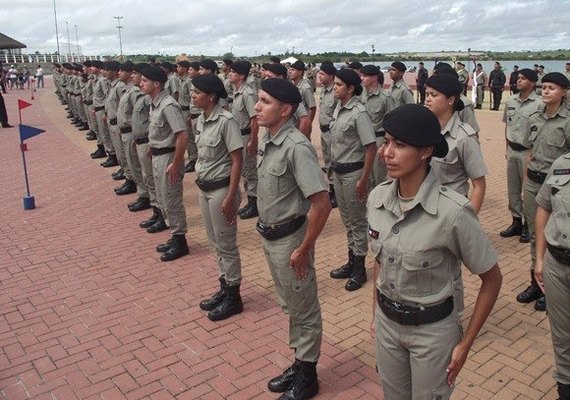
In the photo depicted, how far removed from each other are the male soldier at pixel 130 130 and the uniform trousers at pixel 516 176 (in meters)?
5.12

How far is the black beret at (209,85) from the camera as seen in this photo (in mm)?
4500

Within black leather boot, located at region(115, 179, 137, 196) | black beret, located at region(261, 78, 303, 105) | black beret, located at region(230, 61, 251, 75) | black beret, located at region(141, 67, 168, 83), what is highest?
black beret, located at region(230, 61, 251, 75)

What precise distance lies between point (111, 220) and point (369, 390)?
17.5ft

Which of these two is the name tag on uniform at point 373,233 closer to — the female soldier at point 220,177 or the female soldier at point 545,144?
the female soldier at point 220,177

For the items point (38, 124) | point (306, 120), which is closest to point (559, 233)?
point (306, 120)

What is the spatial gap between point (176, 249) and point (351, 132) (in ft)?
8.59

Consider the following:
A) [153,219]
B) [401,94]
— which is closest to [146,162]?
[153,219]

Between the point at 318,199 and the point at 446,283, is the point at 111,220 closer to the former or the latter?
the point at 318,199

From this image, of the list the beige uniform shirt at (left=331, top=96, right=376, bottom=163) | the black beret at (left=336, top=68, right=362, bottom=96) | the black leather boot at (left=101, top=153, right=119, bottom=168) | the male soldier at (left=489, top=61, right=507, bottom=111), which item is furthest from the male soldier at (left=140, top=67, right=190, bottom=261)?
the male soldier at (left=489, top=61, right=507, bottom=111)

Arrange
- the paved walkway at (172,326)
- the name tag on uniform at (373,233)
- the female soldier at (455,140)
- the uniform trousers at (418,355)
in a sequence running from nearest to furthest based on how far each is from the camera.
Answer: the uniform trousers at (418,355) → the name tag on uniform at (373,233) → the paved walkway at (172,326) → the female soldier at (455,140)

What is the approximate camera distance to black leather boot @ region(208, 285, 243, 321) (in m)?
4.52

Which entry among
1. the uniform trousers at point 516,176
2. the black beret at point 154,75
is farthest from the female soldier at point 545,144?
the black beret at point 154,75

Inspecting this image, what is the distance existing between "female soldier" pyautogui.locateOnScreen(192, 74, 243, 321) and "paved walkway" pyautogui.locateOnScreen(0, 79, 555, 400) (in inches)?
9.5

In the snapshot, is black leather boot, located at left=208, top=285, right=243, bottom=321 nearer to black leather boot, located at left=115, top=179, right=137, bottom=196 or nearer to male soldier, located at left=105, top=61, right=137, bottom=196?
male soldier, located at left=105, top=61, right=137, bottom=196
